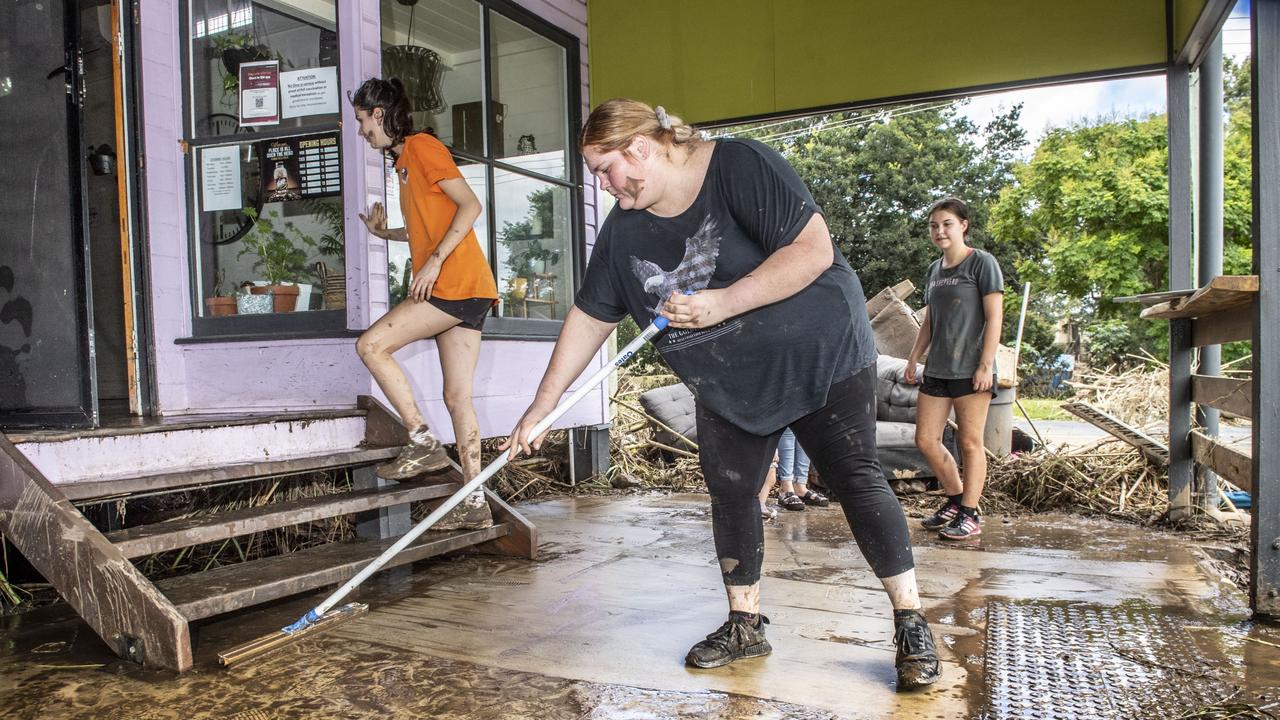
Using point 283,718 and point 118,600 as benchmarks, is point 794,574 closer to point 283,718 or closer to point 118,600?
point 283,718

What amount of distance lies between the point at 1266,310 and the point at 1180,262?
8.00ft

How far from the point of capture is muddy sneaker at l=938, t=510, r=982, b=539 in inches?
175

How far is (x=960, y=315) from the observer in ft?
14.8

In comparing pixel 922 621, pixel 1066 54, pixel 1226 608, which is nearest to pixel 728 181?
pixel 922 621

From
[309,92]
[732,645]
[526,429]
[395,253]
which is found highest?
[309,92]

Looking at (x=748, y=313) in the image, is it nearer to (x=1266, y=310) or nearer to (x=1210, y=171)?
(x=1266, y=310)

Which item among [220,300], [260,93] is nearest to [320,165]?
[260,93]

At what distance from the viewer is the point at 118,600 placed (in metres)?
2.61

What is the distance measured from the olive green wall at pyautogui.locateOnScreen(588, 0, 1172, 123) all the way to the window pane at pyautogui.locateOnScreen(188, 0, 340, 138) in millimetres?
2553

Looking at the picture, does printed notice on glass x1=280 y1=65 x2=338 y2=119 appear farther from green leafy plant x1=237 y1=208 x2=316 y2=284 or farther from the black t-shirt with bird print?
the black t-shirt with bird print

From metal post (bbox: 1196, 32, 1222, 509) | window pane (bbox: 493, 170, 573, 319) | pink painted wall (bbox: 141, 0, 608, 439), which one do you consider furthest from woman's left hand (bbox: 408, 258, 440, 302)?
metal post (bbox: 1196, 32, 1222, 509)

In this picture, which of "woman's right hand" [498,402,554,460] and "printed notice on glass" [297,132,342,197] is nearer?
"woman's right hand" [498,402,554,460]

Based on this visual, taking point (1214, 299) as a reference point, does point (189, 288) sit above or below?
above

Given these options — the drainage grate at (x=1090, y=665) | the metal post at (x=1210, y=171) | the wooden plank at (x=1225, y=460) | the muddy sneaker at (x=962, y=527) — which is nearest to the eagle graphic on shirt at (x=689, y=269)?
the drainage grate at (x=1090, y=665)
